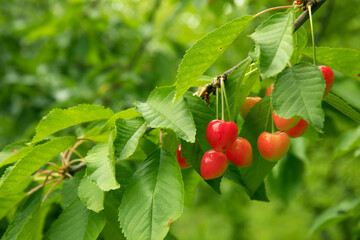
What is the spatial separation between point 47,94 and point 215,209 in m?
4.58

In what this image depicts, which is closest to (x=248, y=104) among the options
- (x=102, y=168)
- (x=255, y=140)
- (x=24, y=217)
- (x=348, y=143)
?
(x=255, y=140)

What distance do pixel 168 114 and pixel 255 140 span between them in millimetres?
277

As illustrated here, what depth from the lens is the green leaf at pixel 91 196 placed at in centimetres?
76

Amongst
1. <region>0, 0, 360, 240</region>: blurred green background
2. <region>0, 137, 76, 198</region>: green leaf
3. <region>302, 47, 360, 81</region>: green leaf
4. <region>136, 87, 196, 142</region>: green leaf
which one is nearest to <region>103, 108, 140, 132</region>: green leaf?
<region>136, 87, 196, 142</region>: green leaf

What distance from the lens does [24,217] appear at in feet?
3.05

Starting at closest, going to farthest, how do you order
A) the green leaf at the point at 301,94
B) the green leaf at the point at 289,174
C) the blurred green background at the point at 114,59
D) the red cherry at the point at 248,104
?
the green leaf at the point at 301,94 < the red cherry at the point at 248,104 < the green leaf at the point at 289,174 < the blurred green background at the point at 114,59

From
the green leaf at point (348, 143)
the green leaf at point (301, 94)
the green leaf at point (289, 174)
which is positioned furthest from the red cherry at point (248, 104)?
the green leaf at point (289, 174)

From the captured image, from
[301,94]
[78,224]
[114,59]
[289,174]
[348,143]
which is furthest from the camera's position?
[114,59]

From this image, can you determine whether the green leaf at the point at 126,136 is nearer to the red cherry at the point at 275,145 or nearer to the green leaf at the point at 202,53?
the green leaf at the point at 202,53

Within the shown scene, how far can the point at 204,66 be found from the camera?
0.71 metres

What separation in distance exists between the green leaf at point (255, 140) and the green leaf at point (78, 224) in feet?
1.29

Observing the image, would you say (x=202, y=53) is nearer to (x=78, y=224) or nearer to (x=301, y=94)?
(x=301, y=94)

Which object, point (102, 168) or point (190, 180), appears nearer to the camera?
point (102, 168)

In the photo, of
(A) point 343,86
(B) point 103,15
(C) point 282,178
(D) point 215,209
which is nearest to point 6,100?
(B) point 103,15
